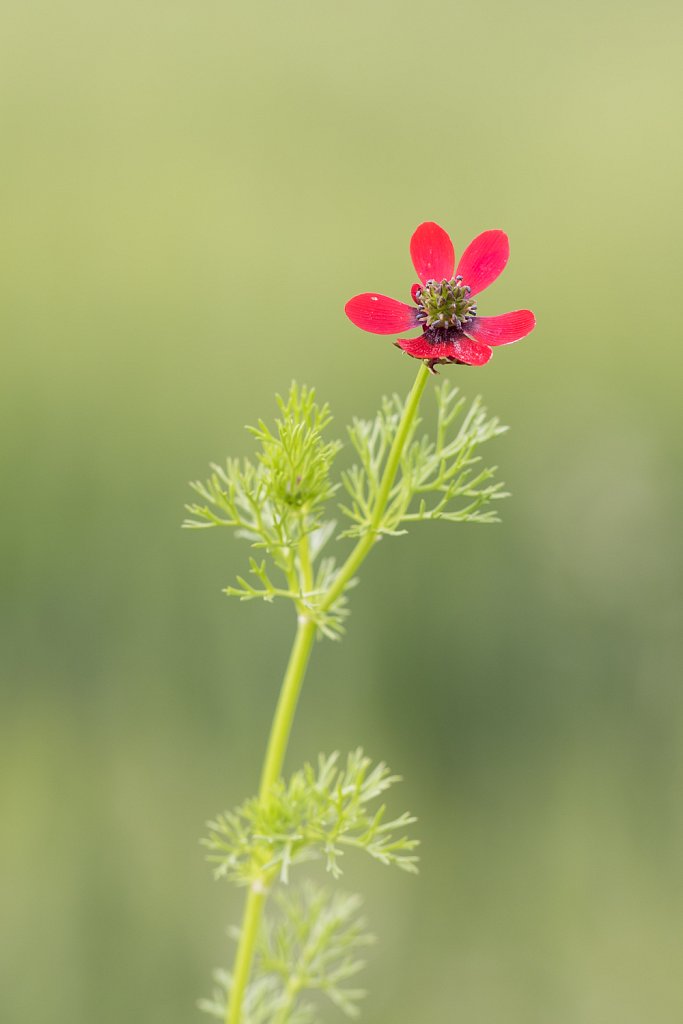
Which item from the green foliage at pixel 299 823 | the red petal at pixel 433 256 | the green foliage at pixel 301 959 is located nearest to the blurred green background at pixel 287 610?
the green foliage at pixel 301 959

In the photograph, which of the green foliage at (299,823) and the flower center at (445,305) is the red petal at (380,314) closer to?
the flower center at (445,305)

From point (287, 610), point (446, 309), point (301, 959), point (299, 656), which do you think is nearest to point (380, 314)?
point (446, 309)

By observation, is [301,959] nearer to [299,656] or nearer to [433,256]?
[299,656]

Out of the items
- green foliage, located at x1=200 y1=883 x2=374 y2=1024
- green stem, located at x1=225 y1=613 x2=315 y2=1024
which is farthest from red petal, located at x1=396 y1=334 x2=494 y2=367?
green foliage, located at x1=200 y1=883 x2=374 y2=1024

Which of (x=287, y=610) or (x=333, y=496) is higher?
(x=287, y=610)

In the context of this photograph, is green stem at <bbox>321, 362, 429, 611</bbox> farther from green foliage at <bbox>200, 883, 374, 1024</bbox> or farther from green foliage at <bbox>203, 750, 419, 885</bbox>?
green foliage at <bbox>200, 883, 374, 1024</bbox>

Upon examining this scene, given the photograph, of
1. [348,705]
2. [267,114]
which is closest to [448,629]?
[348,705]
